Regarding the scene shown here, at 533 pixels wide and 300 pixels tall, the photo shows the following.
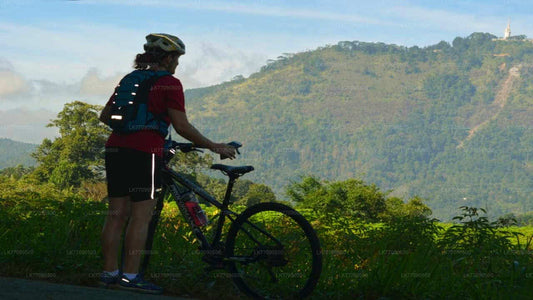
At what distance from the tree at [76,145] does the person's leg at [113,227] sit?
67.3m

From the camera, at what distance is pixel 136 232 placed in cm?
472

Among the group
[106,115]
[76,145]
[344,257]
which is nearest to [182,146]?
[106,115]

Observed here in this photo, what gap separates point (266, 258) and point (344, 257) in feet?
4.93

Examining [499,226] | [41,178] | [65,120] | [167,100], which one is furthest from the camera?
[65,120]

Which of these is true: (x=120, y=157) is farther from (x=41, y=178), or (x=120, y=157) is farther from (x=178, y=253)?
(x=41, y=178)

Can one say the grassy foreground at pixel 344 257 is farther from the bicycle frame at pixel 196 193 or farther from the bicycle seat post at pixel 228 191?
the bicycle seat post at pixel 228 191

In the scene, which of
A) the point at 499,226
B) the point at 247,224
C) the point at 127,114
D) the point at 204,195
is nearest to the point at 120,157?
the point at 127,114

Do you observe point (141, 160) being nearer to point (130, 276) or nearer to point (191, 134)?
point (191, 134)

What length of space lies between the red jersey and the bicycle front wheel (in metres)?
0.86

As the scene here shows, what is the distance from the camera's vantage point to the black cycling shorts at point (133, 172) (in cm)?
460

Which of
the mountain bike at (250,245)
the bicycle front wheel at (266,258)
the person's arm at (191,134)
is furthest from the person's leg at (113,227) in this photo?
the bicycle front wheel at (266,258)

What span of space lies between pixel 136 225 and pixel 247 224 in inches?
31.5

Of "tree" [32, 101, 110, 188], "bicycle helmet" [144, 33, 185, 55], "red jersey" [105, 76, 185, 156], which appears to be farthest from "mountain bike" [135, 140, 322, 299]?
"tree" [32, 101, 110, 188]

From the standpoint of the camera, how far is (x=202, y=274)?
5094 mm
